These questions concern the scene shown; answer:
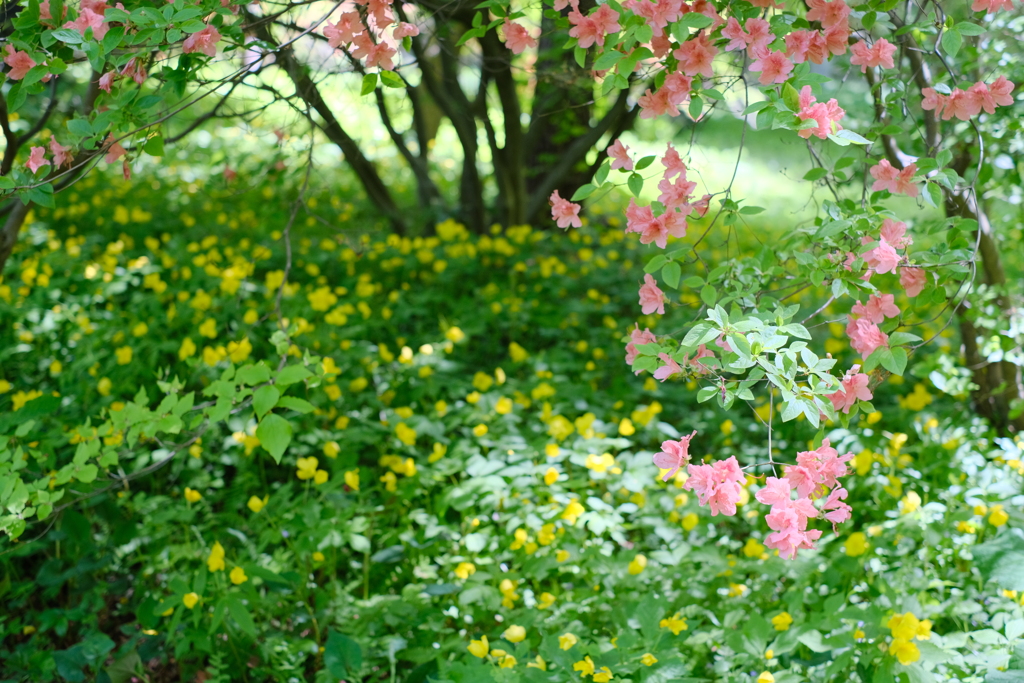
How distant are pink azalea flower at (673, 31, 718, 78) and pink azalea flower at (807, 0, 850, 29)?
7.7 inches

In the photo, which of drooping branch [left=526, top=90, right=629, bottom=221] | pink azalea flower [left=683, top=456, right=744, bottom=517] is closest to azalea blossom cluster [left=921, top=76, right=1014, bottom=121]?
pink azalea flower [left=683, top=456, right=744, bottom=517]

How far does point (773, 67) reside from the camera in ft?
4.59

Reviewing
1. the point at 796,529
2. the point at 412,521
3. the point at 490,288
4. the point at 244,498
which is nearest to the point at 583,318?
the point at 490,288

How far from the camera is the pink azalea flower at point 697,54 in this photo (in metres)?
1.50

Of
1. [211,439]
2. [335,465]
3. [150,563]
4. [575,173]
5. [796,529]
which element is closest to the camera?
[796,529]

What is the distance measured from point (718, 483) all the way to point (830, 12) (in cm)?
93

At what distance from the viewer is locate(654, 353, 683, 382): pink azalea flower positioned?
1.46 metres

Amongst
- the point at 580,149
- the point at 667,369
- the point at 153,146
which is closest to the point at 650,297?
the point at 667,369

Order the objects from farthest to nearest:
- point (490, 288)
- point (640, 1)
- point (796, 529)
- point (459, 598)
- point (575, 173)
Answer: point (575, 173) → point (490, 288) → point (459, 598) → point (640, 1) → point (796, 529)

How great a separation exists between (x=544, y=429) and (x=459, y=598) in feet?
3.04

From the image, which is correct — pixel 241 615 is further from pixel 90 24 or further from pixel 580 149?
pixel 580 149

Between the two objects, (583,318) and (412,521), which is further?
(583,318)

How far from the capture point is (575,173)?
5473 mm

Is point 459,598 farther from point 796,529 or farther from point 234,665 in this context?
point 796,529
